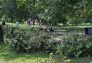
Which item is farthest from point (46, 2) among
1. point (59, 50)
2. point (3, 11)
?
point (3, 11)

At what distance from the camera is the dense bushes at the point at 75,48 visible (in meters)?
13.4

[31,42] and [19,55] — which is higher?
[31,42]

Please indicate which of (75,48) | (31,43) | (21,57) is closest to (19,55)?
(21,57)

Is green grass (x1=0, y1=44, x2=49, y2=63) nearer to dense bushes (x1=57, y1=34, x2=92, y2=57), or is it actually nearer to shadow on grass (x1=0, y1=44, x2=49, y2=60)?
shadow on grass (x1=0, y1=44, x2=49, y2=60)

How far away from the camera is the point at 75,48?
536 inches

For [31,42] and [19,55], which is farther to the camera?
[31,42]

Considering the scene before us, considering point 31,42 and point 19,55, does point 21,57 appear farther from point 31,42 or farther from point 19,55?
point 31,42

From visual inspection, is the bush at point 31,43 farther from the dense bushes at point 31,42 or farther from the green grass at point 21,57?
the green grass at point 21,57

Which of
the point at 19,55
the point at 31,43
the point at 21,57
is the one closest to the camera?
the point at 21,57

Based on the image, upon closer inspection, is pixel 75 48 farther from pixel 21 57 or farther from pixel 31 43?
pixel 21 57

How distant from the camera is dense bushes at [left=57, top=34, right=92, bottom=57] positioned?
13438 mm

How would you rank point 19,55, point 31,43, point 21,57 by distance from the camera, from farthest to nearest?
point 31,43 < point 19,55 < point 21,57

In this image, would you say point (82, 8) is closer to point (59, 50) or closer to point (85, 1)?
point (85, 1)

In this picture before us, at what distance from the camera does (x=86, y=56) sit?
13.6 metres
